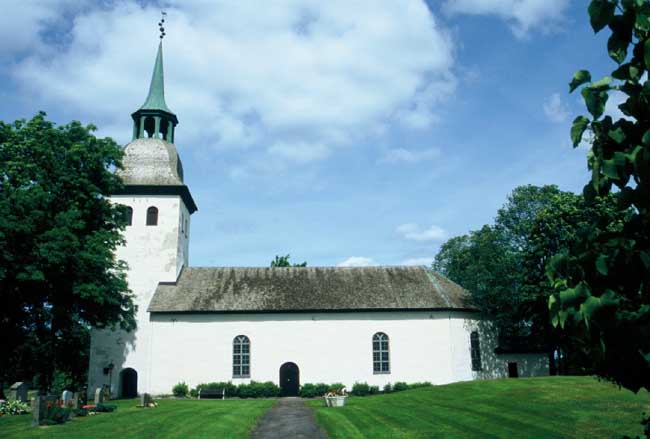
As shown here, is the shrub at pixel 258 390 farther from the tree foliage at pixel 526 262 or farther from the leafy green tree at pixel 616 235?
the leafy green tree at pixel 616 235

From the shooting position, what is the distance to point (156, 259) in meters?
39.3

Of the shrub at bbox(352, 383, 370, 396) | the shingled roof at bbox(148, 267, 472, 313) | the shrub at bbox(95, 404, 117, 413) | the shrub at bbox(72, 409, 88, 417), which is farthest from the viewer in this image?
the shingled roof at bbox(148, 267, 472, 313)

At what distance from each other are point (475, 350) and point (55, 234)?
2989 cm

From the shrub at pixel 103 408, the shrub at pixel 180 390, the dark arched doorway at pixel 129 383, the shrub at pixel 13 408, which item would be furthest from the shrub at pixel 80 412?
the dark arched doorway at pixel 129 383

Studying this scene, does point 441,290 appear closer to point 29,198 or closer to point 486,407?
point 486,407

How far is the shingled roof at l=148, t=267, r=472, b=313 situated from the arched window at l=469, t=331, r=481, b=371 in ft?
7.85

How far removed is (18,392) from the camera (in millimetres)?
27109

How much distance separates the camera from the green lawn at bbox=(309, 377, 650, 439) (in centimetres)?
1727

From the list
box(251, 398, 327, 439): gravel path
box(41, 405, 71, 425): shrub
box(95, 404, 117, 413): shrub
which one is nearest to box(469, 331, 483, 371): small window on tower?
box(251, 398, 327, 439): gravel path

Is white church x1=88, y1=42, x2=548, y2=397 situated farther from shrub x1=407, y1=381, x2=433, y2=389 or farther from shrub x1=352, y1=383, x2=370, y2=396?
shrub x1=352, y1=383, x2=370, y2=396

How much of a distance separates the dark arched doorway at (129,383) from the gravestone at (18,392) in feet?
30.9

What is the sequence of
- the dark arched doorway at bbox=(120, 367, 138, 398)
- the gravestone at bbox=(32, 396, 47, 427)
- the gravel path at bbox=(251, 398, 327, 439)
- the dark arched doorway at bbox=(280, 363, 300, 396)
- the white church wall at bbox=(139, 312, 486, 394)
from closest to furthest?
the gravel path at bbox=(251, 398, 327, 439) < the gravestone at bbox=(32, 396, 47, 427) < the white church wall at bbox=(139, 312, 486, 394) < the dark arched doorway at bbox=(120, 367, 138, 398) < the dark arched doorway at bbox=(280, 363, 300, 396)

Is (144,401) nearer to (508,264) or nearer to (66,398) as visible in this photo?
(66,398)

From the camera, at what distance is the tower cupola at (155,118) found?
41.6 meters
